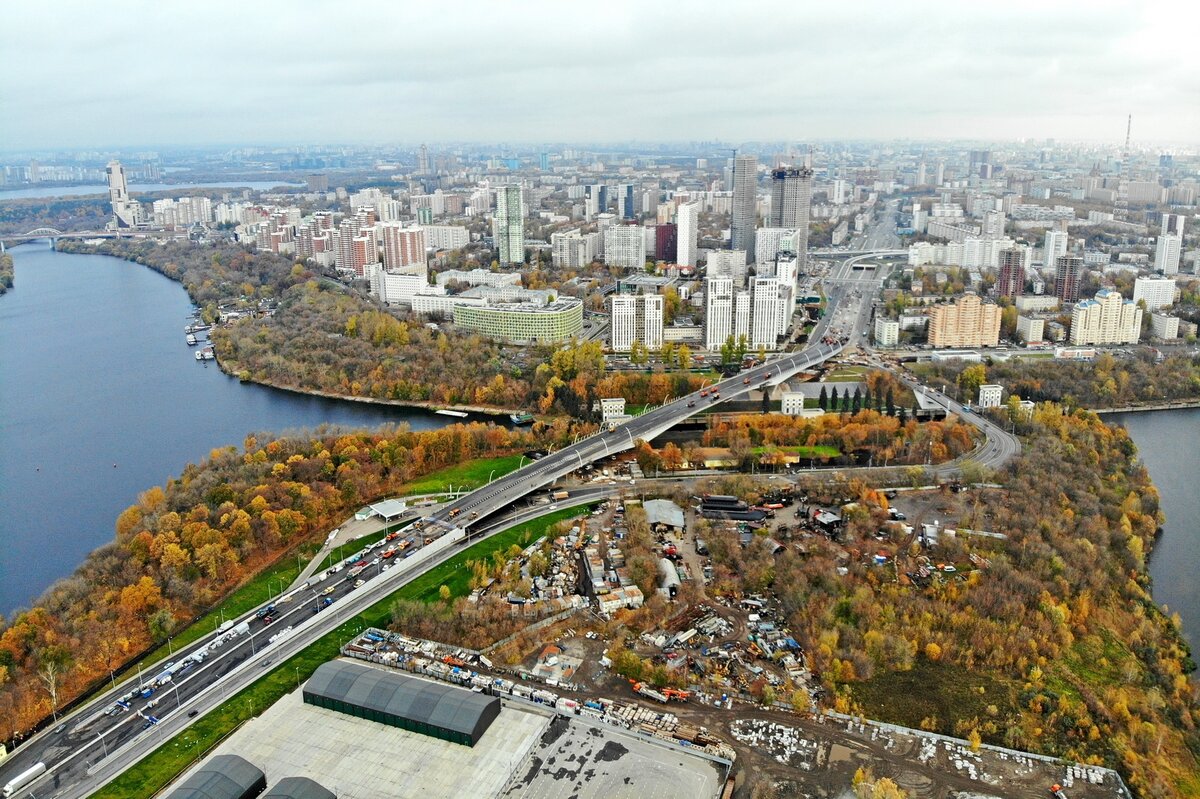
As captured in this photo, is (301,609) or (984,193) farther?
(984,193)

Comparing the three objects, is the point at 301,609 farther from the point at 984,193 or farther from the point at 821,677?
the point at 984,193

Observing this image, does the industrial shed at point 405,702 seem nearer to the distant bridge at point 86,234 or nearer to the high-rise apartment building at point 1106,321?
the high-rise apartment building at point 1106,321

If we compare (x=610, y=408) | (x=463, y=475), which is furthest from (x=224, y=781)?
(x=610, y=408)

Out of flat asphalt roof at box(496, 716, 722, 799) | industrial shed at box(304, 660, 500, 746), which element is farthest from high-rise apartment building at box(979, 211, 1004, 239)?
industrial shed at box(304, 660, 500, 746)

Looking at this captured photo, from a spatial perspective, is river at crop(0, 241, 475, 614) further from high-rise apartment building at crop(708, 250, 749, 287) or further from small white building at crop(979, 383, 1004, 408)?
high-rise apartment building at crop(708, 250, 749, 287)

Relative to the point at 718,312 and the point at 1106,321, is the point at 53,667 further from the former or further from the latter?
the point at 1106,321

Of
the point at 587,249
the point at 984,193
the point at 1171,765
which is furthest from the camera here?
the point at 984,193

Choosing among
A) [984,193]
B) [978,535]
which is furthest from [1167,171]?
[978,535]
